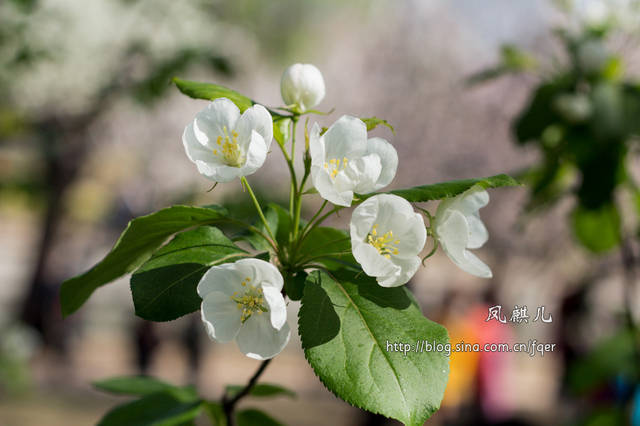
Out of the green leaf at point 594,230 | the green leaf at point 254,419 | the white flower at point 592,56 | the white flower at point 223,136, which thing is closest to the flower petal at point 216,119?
the white flower at point 223,136

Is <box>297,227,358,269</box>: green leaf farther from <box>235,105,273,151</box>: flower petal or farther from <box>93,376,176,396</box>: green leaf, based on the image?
<box>93,376,176,396</box>: green leaf

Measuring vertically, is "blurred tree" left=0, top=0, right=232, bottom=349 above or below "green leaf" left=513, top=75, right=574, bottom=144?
below

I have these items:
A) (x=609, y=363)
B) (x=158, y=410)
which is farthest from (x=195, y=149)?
(x=609, y=363)

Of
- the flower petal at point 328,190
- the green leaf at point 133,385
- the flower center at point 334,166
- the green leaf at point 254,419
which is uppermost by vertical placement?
the flower center at point 334,166

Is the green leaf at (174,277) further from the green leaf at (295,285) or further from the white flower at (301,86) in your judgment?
the white flower at (301,86)

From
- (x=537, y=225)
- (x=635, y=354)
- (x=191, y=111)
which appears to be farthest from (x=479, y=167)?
(x=635, y=354)

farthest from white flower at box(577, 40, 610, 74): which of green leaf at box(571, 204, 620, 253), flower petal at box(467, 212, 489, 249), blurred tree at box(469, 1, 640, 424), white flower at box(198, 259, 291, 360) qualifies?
white flower at box(198, 259, 291, 360)
